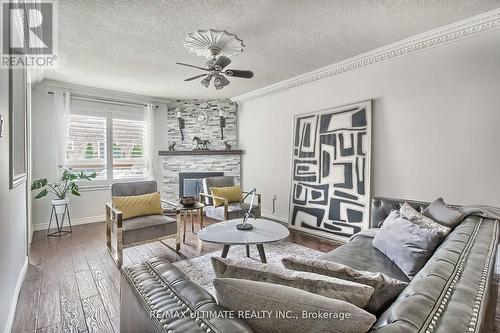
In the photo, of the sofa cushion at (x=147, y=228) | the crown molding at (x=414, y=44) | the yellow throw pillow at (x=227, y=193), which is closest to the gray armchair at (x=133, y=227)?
the sofa cushion at (x=147, y=228)

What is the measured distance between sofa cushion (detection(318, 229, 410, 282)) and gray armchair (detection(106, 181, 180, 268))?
1.99 m

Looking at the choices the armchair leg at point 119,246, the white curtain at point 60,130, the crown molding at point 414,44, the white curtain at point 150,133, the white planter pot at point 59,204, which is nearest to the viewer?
the crown molding at point 414,44

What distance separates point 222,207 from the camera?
13.2 feet

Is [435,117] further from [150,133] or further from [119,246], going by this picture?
[150,133]

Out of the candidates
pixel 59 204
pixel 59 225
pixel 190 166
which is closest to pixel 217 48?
pixel 190 166

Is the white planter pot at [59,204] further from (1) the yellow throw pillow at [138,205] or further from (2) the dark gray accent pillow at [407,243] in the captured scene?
(2) the dark gray accent pillow at [407,243]

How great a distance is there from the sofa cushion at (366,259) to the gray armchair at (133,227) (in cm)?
199

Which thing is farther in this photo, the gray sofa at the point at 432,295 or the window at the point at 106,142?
the window at the point at 106,142

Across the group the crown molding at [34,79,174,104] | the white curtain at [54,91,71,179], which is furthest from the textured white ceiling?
the white curtain at [54,91,71,179]

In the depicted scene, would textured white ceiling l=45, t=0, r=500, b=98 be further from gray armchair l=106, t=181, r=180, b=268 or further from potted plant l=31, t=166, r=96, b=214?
gray armchair l=106, t=181, r=180, b=268

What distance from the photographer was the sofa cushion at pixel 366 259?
1728mm

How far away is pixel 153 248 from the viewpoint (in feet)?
11.4

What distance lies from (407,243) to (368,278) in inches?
39.2

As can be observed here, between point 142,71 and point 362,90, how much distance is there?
316 cm
